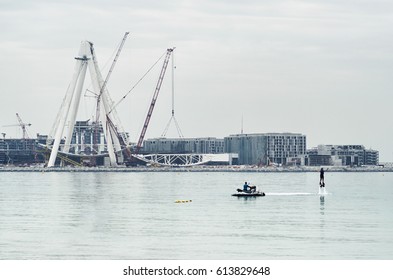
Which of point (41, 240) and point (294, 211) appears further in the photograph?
point (294, 211)

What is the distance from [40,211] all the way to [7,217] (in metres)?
4.75

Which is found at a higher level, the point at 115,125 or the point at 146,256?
the point at 115,125

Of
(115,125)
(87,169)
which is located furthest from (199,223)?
(87,169)

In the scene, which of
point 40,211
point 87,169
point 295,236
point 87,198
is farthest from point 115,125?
point 295,236

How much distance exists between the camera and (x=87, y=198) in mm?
63281

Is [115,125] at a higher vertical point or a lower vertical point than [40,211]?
higher
